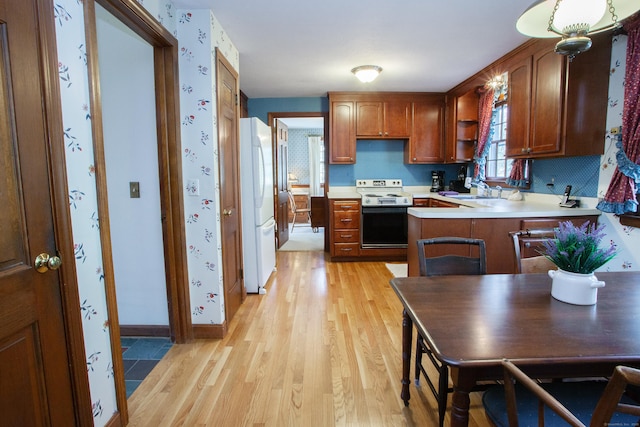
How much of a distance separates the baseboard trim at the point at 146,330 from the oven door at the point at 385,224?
268 cm

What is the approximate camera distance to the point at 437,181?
16.1 ft

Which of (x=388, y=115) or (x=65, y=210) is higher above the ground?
(x=388, y=115)

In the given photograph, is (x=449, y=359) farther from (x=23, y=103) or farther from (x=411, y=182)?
(x=411, y=182)

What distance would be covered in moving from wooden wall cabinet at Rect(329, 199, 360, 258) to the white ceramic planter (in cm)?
322

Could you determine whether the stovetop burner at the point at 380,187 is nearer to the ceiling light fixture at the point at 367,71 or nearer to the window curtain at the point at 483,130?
the window curtain at the point at 483,130

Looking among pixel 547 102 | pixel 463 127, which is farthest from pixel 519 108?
pixel 463 127

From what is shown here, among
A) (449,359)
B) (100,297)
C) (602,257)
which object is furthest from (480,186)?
(100,297)

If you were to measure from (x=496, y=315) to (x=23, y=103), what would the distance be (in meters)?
1.70

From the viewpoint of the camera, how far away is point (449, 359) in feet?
2.89

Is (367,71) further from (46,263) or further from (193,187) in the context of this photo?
(46,263)

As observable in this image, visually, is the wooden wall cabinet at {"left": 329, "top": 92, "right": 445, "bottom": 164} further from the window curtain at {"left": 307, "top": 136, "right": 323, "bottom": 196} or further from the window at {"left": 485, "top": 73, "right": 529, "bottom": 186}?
the window curtain at {"left": 307, "top": 136, "right": 323, "bottom": 196}

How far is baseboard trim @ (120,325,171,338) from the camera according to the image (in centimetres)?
246

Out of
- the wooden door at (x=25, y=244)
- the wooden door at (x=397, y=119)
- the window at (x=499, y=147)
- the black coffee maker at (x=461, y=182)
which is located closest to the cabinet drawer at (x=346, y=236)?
the wooden door at (x=397, y=119)

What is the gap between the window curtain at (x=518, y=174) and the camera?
3.43 meters
